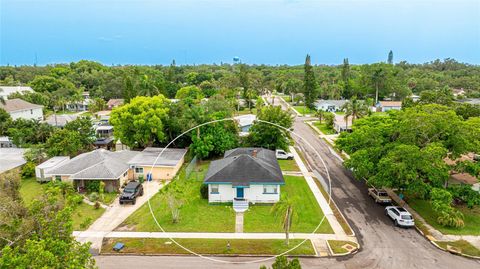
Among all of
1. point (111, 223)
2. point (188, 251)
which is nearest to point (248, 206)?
point (188, 251)

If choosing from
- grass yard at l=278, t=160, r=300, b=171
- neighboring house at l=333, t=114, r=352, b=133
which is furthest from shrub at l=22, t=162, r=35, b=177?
neighboring house at l=333, t=114, r=352, b=133

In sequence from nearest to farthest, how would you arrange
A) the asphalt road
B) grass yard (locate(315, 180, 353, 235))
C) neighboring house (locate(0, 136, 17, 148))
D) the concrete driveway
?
the asphalt road, the concrete driveway, grass yard (locate(315, 180, 353, 235)), neighboring house (locate(0, 136, 17, 148))

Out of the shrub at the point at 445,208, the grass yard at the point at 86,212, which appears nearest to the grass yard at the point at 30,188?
the grass yard at the point at 86,212

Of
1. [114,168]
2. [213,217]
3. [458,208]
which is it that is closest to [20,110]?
[114,168]

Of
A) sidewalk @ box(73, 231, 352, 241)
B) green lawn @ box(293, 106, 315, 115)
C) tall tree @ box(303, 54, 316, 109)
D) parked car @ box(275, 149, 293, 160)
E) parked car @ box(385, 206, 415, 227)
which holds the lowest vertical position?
sidewalk @ box(73, 231, 352, 241)

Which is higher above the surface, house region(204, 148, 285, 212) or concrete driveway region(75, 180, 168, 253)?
house region(204, 148, 285, 212)

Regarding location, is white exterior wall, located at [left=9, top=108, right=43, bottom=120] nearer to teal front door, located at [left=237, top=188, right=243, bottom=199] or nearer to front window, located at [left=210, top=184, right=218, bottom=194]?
front window, located at [left=210, top=184, right=218, bottom=194]

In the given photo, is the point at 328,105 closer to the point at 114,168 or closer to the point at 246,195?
the point at 246,195

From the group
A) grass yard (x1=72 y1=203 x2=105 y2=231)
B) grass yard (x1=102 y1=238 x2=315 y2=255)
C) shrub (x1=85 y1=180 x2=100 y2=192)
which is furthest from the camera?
shrub (x1=85 y1=180 x2=100 y2=192)
